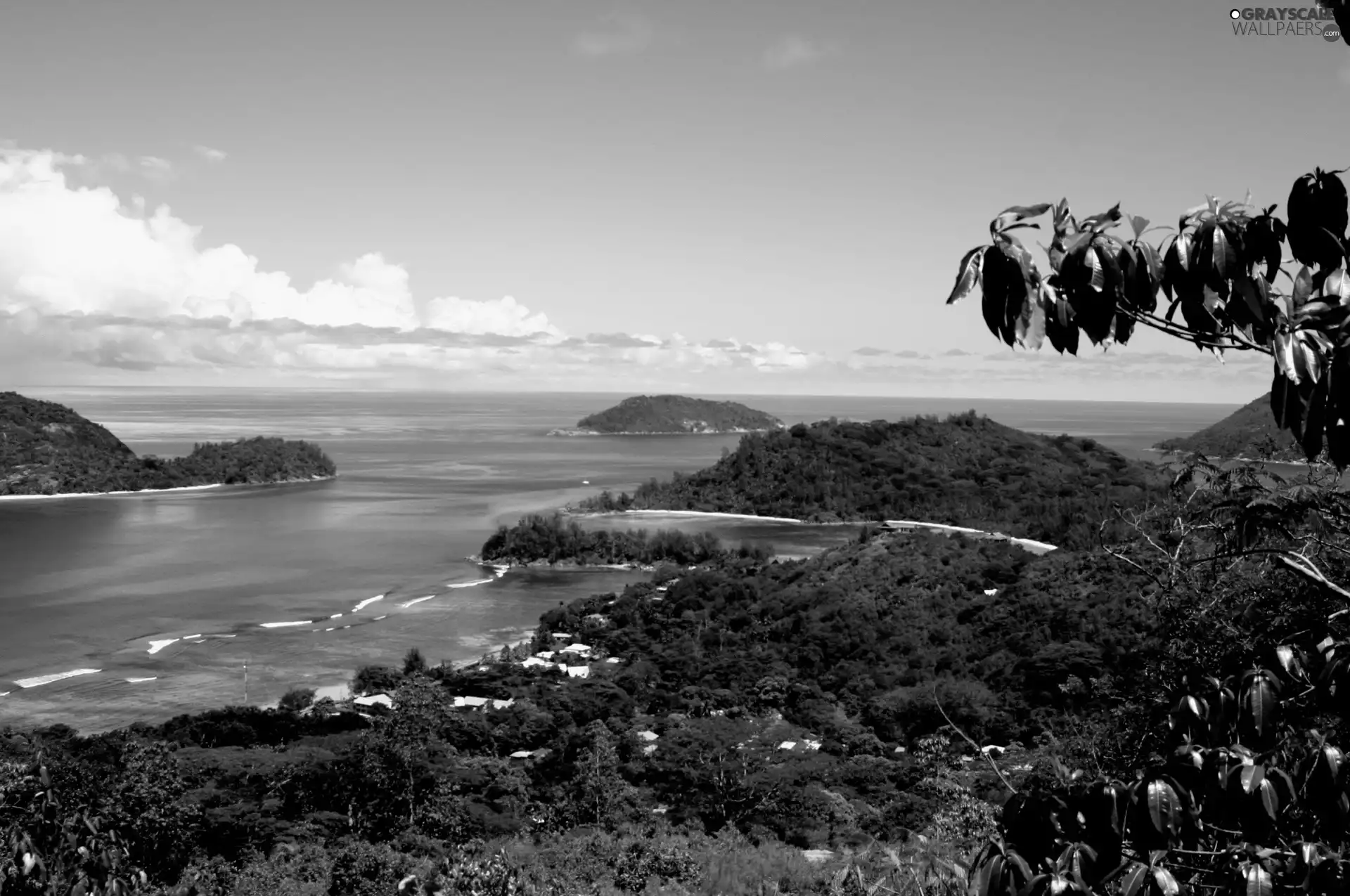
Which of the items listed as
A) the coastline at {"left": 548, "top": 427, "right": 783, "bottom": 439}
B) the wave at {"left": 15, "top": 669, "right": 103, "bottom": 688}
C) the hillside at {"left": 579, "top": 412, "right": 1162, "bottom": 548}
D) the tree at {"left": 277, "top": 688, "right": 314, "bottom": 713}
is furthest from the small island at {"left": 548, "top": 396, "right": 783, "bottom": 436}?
the tree at {"left": 277, "top": 688, "right": 314, "bottom": 713}

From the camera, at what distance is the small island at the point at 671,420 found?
142 m

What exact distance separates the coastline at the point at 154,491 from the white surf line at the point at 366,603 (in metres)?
43.5

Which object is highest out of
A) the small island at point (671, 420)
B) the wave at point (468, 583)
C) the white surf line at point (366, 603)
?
the small island at point (671, 420)

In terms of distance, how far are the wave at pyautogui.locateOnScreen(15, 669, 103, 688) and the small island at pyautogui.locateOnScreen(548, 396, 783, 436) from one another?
11226cm

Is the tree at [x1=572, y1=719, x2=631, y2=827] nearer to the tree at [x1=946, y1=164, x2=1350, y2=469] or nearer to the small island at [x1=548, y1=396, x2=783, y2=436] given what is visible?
the tree at [x1=946, y1=164, x2=1350, y2=469]

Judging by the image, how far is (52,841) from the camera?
4.14m

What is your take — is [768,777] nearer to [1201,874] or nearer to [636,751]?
[636,751]

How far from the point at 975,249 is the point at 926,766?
15.0 m

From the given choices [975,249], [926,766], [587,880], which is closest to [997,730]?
[926,766]

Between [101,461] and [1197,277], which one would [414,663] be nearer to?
[1197,277]

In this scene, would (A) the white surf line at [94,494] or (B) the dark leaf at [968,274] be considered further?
(A) the white surf line at [94,494]

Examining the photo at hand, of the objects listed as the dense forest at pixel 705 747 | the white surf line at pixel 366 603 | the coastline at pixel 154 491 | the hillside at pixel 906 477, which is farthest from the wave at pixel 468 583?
the coastline at pixel 154 491

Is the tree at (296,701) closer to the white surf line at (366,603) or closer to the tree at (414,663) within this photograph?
the tree at (414,663)

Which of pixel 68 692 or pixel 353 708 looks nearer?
pixel 353 708
